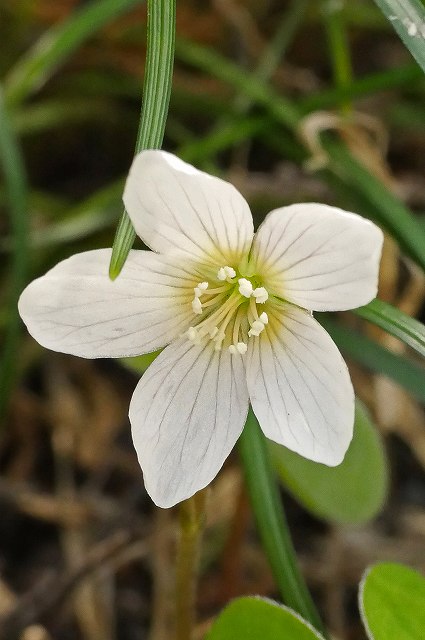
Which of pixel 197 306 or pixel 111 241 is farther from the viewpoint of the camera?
pixel 111 241

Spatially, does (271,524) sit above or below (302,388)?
below

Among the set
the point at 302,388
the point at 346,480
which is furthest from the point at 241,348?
the point at 346,480

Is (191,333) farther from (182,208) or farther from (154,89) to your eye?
(154,89)

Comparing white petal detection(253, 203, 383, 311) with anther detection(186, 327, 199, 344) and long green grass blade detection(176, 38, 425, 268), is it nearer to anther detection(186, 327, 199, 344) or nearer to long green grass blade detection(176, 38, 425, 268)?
anther detection(186, 327, 199, 344)

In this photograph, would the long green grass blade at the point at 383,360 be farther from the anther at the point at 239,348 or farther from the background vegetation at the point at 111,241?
the anther at the point at 239,348

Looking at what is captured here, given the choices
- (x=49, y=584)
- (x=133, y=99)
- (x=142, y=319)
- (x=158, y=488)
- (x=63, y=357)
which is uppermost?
(x=133, y=99)

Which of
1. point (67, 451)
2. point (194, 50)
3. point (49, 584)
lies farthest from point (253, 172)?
point (49, 584)

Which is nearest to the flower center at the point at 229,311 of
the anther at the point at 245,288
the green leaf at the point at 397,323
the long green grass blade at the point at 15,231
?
the anther at the point at 245,288

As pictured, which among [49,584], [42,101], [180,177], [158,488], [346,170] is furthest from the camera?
[42,101]

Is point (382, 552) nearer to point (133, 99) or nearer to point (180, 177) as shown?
point (180, 177)
